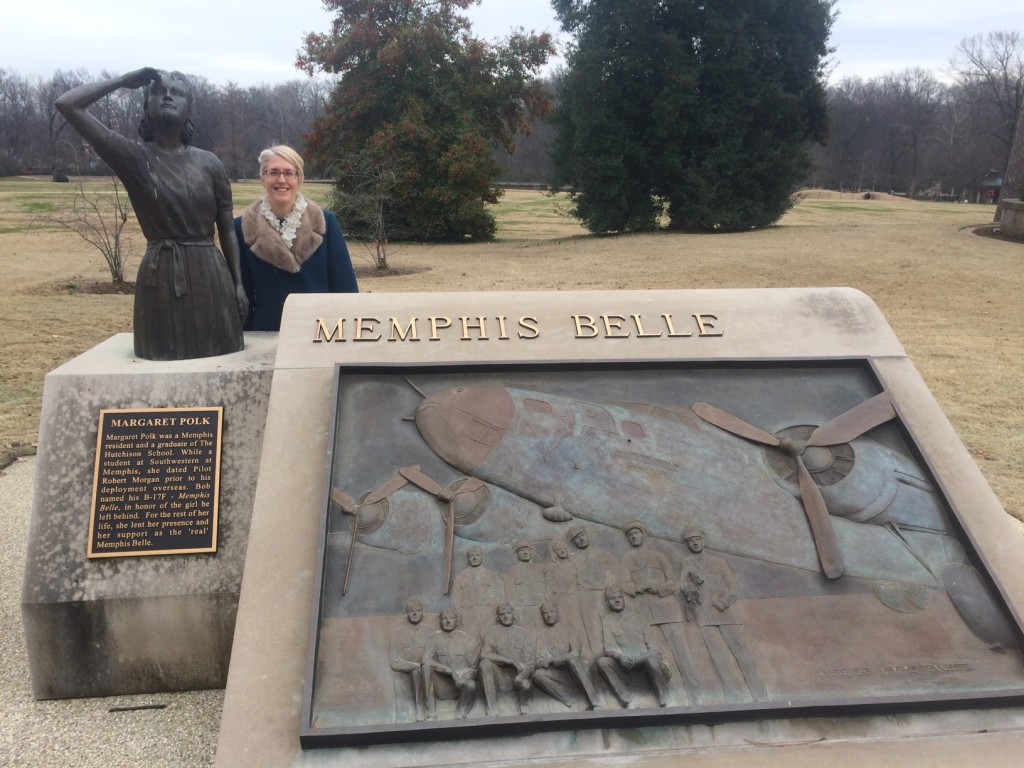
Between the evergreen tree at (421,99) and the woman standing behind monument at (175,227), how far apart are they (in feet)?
58.8

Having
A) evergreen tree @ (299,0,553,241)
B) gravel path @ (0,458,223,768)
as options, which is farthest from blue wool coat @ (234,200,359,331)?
evergreen tree @ (299,0,553,241)

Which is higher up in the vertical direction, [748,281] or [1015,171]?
[1015,171]

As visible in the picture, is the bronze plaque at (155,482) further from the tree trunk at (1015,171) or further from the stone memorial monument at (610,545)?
the tree trunk at (1015,171)

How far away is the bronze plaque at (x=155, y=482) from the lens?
325 cm

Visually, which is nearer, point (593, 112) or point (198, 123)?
point (593, 112)

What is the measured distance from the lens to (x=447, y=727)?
240cm

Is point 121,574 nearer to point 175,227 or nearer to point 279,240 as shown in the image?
point 175,227

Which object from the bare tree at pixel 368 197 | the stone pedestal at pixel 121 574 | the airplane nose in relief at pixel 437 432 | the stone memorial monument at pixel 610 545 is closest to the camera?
the stone memorial monument at pixel 610 545

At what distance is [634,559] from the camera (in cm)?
284

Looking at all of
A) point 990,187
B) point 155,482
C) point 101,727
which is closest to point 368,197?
point 155,482

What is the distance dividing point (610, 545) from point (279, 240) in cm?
239

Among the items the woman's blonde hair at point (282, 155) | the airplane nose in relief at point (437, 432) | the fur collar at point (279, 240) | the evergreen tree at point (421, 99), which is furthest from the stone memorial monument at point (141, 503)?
the evergreen tree at point (421, 99)

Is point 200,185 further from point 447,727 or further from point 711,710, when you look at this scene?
point 711,710
